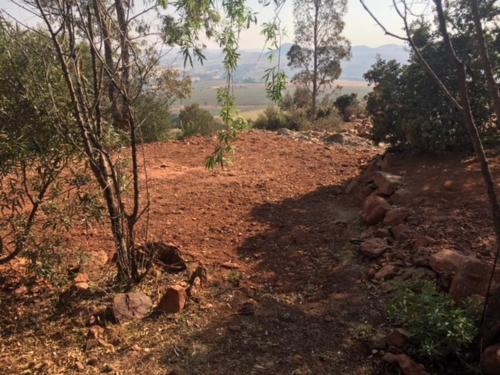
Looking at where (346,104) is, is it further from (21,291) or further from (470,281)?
(21,291)

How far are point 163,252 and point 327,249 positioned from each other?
5.92ft

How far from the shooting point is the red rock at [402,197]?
20.1 feet

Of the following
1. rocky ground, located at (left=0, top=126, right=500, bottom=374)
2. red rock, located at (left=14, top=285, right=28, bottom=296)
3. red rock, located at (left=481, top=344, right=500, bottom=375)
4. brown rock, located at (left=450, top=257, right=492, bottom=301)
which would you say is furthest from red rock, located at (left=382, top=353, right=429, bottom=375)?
red rock, located at (left=14, top=285, right=28, bottom=296)

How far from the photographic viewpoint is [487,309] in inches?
121

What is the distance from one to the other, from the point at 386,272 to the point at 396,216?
1325 mm

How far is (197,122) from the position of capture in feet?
43.5

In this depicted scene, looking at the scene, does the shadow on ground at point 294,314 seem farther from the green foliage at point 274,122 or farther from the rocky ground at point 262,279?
the green foliage at point 274,122

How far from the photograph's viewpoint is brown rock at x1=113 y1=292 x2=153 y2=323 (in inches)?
153

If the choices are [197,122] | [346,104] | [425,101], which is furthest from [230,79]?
[346,104]

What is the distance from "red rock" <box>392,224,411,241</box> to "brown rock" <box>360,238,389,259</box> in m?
0.18

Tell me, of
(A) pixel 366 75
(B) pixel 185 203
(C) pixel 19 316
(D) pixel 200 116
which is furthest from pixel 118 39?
(D) pixel 200 116

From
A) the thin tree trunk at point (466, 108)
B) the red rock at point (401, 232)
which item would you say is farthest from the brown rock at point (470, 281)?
the red rock at point (401, 232)

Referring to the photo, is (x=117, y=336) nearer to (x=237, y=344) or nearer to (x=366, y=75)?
(x=237, y=344)

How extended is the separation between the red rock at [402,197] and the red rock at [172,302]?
3.33m
